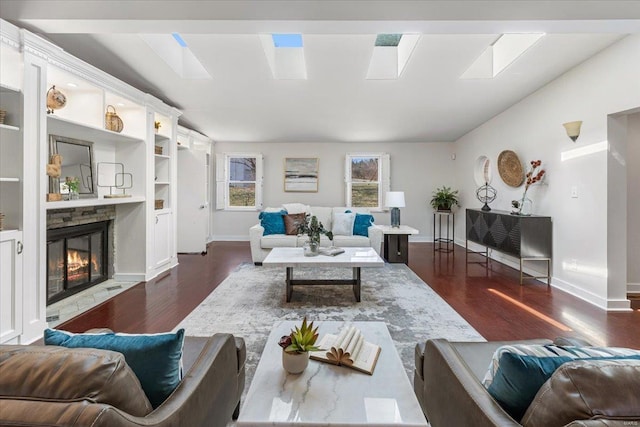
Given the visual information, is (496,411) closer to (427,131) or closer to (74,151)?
(74,151)

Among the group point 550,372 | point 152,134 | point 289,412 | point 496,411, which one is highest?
point 152,134

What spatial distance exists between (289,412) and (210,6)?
270 centimetres

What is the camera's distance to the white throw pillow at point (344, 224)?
17.2 ft

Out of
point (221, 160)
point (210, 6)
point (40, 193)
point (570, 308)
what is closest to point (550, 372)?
point (210, 6)

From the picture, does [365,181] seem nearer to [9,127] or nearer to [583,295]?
[583,295]

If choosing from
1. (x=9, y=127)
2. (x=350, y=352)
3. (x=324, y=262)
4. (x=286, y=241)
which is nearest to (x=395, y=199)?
(x=286, y=241)

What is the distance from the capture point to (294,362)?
52.3 inches

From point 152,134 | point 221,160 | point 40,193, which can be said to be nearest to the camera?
point 40,193

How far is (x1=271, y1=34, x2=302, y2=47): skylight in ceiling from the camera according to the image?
4.00 metres

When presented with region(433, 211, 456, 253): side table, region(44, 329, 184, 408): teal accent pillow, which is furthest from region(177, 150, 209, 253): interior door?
region(44, 329, 184, 408): teal accent pillow

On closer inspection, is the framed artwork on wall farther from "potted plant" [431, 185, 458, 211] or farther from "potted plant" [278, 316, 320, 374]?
"potted plant" [278, 316, 320, 374]

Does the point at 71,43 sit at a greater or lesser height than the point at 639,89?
greater

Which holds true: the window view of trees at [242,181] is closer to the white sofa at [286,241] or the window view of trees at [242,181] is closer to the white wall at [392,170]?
the white wall at [392,170]

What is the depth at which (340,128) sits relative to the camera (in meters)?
6.20
